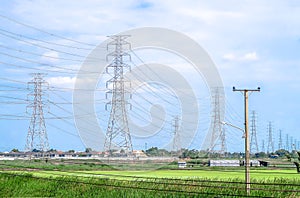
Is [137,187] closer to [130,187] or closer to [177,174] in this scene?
[130,187]

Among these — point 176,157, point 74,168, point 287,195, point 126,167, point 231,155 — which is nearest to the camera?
point 287,195

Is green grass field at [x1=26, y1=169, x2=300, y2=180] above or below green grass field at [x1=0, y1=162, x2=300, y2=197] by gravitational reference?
below

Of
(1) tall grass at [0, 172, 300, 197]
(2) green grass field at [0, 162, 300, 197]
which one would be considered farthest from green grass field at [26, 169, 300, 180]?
(1) tall grass at [0, 172, 300, 197]

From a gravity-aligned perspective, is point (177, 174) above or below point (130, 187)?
below

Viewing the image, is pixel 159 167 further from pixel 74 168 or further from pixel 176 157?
pixel 176 157

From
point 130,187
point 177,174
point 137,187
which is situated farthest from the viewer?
point 177,174

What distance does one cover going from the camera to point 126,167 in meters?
43.8

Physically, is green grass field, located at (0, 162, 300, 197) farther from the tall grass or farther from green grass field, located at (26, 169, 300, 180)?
green grass field, located at (26, 169, 300, 180)

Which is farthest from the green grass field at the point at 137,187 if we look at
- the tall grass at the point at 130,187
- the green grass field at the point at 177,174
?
the green grass field at the point at 177,174

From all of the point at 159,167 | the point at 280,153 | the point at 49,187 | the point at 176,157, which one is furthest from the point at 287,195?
the point at 280,153

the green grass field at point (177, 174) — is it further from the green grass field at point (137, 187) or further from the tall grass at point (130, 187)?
the tall grass at point (130, 187)

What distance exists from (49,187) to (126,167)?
13446mm

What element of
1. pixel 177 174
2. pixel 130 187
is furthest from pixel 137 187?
pixel 177 174

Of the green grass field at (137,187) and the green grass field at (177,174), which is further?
the green grass field at (177,174)
